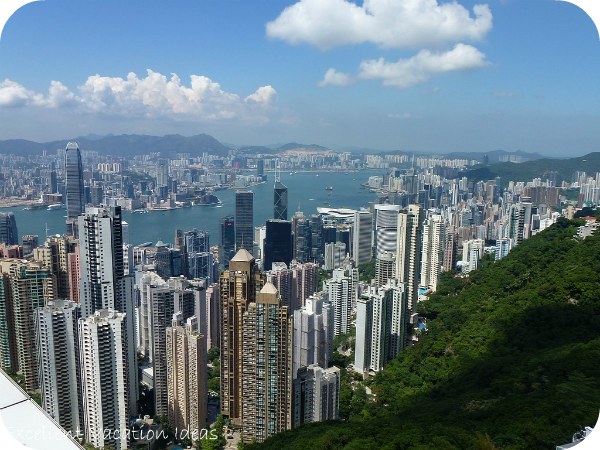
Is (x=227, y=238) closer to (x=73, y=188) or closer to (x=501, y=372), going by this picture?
(x=73, y=188)

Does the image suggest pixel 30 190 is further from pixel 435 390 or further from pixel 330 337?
pixel 435 390

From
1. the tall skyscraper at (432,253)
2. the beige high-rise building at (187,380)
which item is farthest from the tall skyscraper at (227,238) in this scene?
the beige high-rise building at (187,380)

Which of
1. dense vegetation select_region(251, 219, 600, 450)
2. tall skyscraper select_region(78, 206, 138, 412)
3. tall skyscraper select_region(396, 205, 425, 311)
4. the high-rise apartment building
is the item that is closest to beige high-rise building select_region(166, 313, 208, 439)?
tall skyscraper select_region(78, 206, 138, 412)

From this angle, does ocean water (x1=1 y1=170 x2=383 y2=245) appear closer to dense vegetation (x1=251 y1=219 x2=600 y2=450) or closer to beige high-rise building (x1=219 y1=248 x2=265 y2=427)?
beige high-rise building (x1=219 y1=248 x2=265 y2=427)

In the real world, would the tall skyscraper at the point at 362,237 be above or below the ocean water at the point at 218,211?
below

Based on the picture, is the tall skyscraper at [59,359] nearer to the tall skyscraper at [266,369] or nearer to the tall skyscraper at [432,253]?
the tall skyscraper at [266,369]

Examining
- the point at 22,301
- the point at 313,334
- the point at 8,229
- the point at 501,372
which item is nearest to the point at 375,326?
the point at 313,334
